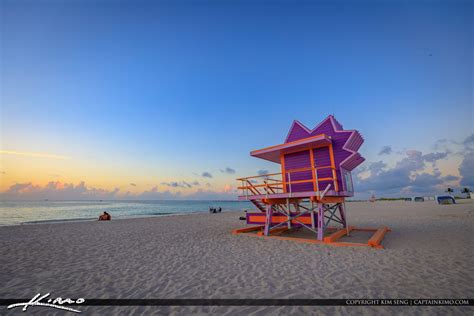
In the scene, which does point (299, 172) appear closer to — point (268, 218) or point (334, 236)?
point (268, 218)

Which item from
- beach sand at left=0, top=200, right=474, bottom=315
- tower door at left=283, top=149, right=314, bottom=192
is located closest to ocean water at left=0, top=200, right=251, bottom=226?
beach sand at left=0, top=200, right=474, bottom=315

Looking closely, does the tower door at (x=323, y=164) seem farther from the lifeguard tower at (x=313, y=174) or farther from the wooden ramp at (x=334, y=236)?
the wooden ramp at (x=334, y=236)

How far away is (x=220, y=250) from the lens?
387 inches

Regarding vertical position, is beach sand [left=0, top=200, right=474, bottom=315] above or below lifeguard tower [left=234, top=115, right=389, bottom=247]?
below

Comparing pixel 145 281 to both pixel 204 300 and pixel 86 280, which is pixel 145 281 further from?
pixel 204 300

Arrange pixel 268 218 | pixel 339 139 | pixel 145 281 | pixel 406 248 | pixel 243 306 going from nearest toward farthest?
pixel 243 306 → pixel 145 281 → pixel 406 248 → pixel 339 139 → pixel 268 218

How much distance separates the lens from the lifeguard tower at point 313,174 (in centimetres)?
1102

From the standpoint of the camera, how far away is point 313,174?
11273mm

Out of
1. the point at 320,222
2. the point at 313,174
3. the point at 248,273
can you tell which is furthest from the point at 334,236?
the point at 248,273

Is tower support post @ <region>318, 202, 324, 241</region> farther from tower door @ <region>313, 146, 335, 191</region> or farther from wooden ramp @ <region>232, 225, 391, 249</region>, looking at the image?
tower door @ <region>313, 146, 335, 191</region>

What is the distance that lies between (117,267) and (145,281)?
2.15 metres

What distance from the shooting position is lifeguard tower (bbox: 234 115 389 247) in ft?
36.2

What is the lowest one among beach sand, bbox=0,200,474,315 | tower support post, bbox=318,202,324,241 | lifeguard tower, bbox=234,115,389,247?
beach sand, bbox=0,200,474,315

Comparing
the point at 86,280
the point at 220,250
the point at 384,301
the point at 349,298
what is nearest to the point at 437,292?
the point at 384,301
